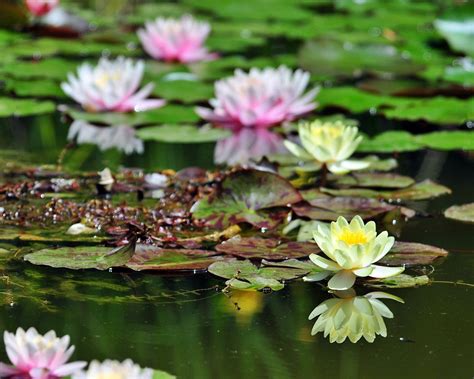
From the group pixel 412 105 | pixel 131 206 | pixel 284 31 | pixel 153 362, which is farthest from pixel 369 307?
pixel 284 31

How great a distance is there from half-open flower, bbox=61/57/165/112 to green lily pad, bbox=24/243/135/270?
1.48m

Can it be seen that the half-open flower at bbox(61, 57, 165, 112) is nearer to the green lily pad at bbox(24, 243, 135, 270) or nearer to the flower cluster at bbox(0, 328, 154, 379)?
the green lily pad at bbox(24, 243, 135, 270)

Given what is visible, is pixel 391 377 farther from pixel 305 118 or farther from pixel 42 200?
pixel 305 118

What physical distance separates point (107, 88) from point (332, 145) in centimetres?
117

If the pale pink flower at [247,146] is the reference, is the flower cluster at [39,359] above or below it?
above

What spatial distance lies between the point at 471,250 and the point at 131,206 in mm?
875

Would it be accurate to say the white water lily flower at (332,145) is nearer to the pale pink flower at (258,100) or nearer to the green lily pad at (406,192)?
the green lily pad at (406,192)

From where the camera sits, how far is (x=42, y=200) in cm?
275

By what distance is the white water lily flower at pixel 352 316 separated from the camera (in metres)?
1.91

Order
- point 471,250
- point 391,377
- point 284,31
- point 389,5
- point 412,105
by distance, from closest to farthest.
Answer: point 391,377, point 471,250, point 412,105, point 284,31, point 389,5

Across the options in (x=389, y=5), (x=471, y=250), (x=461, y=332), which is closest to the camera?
(x=461, y=332)

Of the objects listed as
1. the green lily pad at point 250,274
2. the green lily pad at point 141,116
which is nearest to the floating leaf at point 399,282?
the green lily pad at point 250,274

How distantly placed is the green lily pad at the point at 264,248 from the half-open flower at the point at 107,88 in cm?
147

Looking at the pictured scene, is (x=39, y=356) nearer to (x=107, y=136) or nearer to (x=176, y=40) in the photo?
(x=107, y=136)
